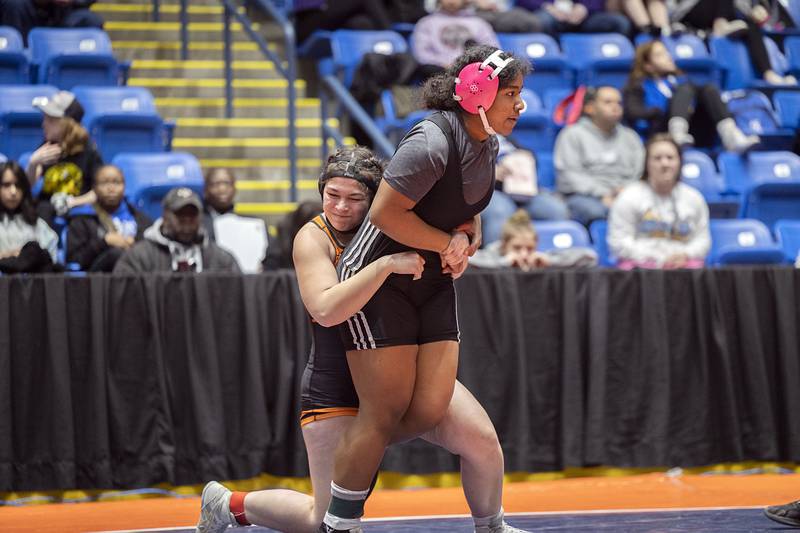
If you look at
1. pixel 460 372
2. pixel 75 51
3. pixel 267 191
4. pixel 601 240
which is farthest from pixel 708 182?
pixel 75 51

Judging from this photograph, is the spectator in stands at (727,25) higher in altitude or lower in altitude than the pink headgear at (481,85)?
higher

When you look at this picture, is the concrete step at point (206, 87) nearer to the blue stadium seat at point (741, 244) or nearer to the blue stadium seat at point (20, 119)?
the blue stadium seat at point (20, 119)

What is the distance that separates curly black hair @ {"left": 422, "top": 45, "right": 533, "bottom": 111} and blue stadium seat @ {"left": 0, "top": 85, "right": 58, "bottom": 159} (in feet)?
16.8

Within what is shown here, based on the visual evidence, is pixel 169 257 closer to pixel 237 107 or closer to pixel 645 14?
pixel 237 107

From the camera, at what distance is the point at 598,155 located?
8438 mm

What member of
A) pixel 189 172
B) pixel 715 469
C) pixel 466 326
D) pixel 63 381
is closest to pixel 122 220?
pixel 189 172

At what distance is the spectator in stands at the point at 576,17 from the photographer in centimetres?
1046

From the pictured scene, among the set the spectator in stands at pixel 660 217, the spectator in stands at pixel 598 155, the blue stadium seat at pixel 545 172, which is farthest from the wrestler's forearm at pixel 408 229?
the blue stadium seat at pixel 545 172

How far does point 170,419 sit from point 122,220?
1.80 m

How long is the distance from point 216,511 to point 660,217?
4.19m

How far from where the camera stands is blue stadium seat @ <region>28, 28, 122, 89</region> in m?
8.85

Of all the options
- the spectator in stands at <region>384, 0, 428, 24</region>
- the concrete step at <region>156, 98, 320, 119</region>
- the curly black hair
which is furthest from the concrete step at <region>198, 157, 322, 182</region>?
the curly black hair

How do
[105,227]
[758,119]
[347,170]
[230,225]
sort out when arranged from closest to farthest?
[347,170] < [105,227] < [230,225] < [758,119]

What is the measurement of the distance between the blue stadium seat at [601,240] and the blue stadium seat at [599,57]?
2311mm
